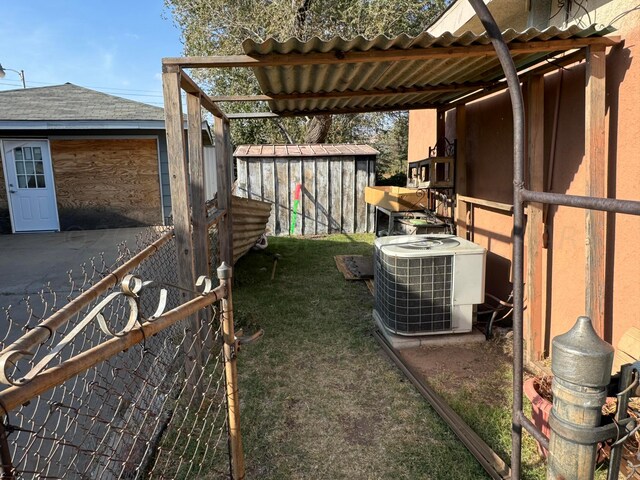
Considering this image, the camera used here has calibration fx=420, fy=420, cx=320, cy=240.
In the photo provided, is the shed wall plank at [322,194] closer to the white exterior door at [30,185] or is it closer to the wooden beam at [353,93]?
the wooden beam at [353,93]

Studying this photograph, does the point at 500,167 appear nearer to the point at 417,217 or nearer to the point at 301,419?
the point at 417,217

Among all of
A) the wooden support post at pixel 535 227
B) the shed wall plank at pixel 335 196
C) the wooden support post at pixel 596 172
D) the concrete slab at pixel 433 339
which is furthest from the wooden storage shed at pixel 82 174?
the wooden support post at pixel 596 172

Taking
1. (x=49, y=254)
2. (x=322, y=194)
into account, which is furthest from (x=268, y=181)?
(x=49, y=254)

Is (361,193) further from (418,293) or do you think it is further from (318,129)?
(418,293)

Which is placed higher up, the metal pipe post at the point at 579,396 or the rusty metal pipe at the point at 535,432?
the metal pipe post at the point at 579,396

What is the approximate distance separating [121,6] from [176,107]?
2491cm

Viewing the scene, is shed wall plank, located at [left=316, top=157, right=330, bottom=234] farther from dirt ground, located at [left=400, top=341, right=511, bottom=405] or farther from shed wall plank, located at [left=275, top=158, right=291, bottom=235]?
dirt ground, located at [left=400, top=341, right=511, bottom=405]

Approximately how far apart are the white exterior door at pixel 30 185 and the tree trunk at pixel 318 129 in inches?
301

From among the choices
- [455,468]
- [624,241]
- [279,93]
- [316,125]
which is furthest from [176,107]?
[316,125]

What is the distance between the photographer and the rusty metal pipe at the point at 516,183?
1482 millimetres

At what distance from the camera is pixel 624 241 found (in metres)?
2.59

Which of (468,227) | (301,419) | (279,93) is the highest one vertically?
(279,93)

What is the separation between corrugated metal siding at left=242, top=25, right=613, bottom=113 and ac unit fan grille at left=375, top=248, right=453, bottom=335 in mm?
1534

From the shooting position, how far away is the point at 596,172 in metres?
2.66
